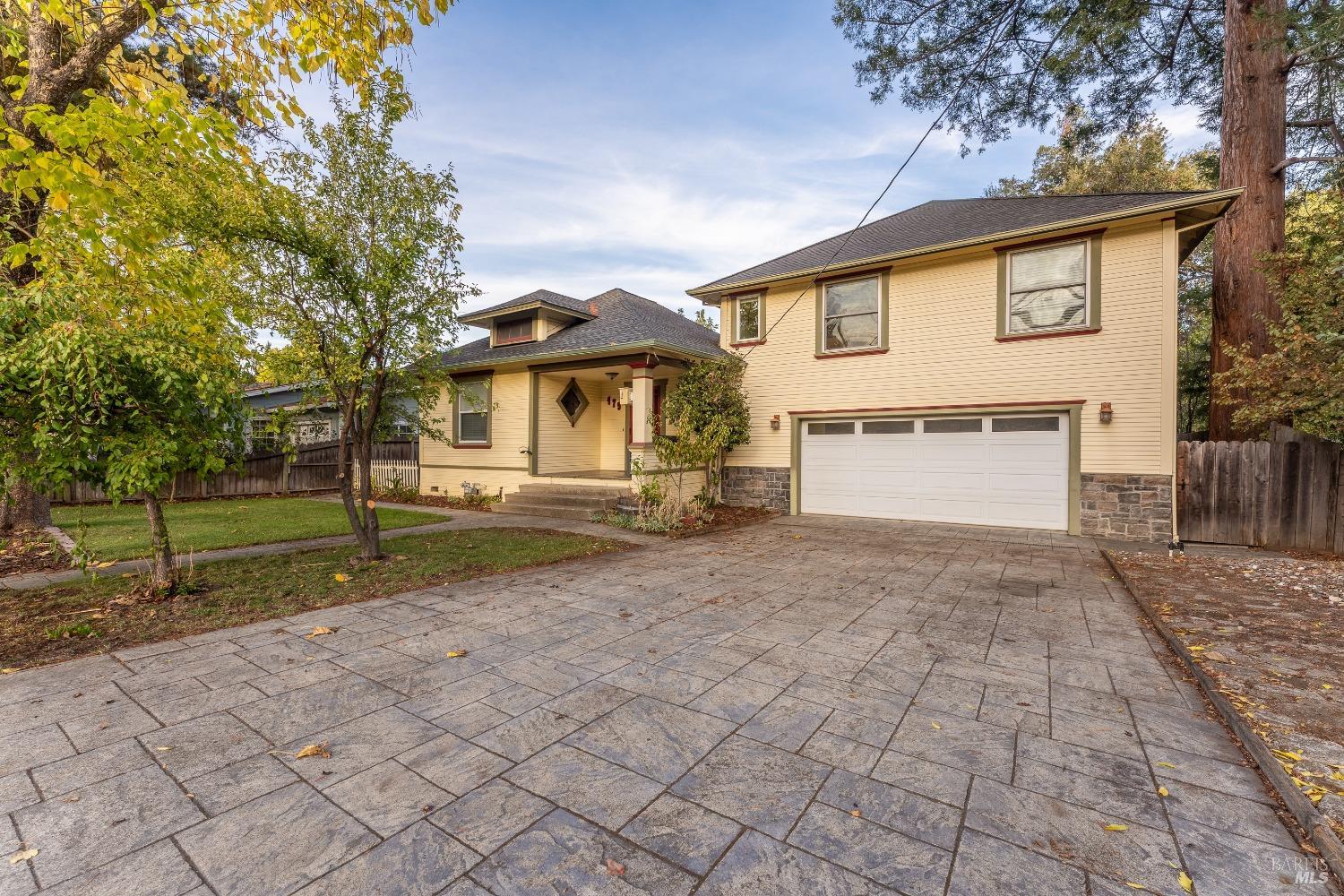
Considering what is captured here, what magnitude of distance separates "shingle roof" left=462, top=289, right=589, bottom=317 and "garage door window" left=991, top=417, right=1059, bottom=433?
884 centimetres

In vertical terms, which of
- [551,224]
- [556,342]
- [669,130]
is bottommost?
[556,342]

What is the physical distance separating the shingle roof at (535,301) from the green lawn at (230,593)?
21.1ft

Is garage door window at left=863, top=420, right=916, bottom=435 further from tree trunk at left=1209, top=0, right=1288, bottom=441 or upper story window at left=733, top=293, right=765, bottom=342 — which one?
tree trunk at left=1209, top=0, right=1288, bottom=441

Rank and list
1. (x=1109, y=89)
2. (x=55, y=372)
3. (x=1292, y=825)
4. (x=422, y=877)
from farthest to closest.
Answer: (x=1109, y=89), (x=55, y=372), (x=1292, y=825), (x=422, y=877)

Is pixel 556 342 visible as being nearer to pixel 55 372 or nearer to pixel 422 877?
pixel 55 372

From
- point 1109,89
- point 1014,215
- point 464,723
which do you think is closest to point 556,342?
point 1014,215

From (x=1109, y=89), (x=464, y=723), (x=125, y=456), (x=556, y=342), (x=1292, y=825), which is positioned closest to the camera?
(x=1292, y=825)

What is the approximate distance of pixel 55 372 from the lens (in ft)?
11.5

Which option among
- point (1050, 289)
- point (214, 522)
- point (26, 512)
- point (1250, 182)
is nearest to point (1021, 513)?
point (1050, 289)

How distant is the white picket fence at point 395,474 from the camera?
519 inches

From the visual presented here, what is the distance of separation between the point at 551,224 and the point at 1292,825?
14848 mm

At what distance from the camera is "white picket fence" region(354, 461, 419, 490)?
1318 cm

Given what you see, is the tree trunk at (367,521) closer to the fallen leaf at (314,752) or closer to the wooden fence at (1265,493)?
the fallen leaf at (314,752)

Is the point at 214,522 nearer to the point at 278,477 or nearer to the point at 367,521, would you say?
the point at 367,521
